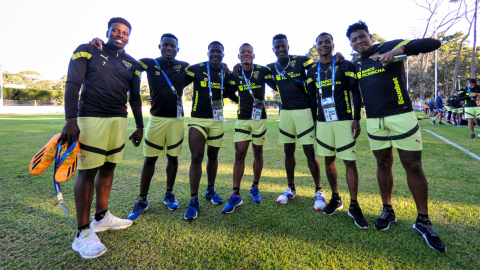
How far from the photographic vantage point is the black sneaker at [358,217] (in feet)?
8.42

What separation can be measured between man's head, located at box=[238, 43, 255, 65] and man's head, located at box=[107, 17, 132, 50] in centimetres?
162

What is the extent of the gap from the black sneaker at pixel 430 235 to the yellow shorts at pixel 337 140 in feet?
3.09

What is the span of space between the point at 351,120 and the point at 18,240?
158 inches

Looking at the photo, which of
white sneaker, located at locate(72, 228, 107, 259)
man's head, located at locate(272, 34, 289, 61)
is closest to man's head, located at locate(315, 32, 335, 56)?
man's head, located at locate(272, 34, 289, 61)

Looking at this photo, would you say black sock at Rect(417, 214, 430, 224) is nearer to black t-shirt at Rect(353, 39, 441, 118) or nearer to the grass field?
the grass field

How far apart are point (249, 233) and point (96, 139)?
1.93 metres

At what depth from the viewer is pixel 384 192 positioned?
2.73 meters

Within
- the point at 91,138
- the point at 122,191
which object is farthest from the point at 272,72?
the point at 122,191

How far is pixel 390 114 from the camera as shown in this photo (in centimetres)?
256

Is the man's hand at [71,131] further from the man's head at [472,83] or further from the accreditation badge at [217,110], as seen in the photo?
the man's head at [472,83]

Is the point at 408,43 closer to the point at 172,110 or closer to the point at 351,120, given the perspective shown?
the point at 351,120

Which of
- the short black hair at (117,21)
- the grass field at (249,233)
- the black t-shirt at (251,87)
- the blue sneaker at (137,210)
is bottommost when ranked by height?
the grass field at (249,233)

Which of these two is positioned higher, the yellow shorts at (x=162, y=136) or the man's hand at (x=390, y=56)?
the man's hand at (x=390, y=56)

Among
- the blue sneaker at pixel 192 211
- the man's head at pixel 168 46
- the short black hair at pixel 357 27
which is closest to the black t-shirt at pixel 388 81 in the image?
the short black hair at pixel 357 27
